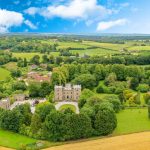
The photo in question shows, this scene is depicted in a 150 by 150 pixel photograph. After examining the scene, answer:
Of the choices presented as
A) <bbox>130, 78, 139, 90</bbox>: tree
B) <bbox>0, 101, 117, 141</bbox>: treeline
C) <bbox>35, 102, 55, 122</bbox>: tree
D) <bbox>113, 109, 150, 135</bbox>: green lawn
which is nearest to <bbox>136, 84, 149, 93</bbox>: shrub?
<bbox>130, 78, 139, 90</bbox>: tree

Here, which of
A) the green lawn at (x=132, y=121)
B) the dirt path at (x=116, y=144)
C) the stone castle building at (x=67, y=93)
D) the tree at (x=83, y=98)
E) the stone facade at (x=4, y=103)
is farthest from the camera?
the stone castle building at (x=67, y=93)

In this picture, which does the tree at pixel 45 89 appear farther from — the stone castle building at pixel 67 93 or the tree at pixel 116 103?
the tree at pixel 116 103

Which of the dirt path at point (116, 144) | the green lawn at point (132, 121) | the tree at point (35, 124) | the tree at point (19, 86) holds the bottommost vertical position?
the dirt path at point (116, 144)

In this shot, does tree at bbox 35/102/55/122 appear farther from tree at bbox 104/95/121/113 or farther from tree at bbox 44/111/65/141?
tree at bbox 104/95/121/113

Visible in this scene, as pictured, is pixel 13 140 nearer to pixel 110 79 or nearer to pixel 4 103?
pixel 4 103

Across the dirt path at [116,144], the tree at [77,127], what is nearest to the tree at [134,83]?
the dirt path at [116,144]

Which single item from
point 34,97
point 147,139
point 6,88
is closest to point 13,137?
point 147,139
